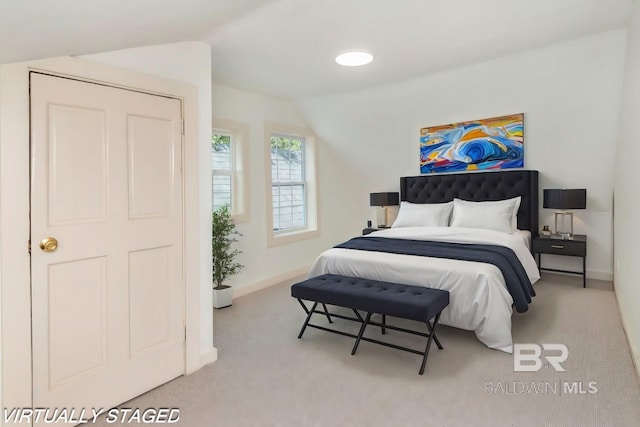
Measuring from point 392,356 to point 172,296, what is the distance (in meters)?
1.57

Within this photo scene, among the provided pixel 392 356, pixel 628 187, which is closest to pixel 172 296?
pixel 392 356

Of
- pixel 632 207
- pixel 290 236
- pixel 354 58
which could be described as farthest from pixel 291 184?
pixel 632 207

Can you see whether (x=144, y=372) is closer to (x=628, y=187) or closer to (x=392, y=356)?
(x=392, y=356)

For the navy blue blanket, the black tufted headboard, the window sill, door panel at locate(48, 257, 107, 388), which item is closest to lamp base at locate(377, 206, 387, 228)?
the black tufted headboard

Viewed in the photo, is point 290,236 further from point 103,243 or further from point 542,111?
point 542,111

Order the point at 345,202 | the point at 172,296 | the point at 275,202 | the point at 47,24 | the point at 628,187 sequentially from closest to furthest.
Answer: the point at 47,24 < the point at 172,296 < the point at 628,187 < the point at 275,202 < the point at 345,202

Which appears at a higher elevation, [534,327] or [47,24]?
[47,24]

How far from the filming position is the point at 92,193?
2070 millimetres

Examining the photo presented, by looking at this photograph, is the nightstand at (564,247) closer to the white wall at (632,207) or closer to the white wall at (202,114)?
the white wall at (632,207)

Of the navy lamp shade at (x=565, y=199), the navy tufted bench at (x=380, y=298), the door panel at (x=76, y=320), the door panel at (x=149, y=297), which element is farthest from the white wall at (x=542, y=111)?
the door panel at (x=76, y=320)

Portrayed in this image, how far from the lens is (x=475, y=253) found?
3.23 m

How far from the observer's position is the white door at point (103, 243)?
1.91m

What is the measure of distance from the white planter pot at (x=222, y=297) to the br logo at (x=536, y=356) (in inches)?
106

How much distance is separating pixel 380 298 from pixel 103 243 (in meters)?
1.76
